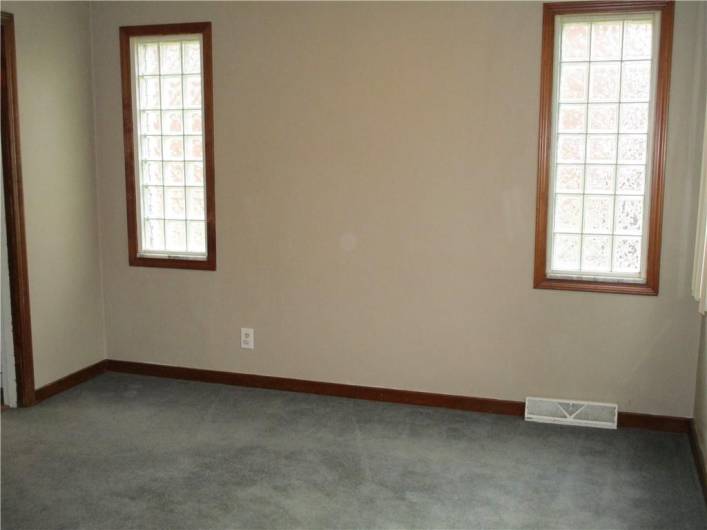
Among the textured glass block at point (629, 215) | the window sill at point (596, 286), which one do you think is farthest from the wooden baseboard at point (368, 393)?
the textured glass block at point (629, 215)

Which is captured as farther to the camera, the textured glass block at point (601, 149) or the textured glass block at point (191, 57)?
the textured glass block at point (191, 57)

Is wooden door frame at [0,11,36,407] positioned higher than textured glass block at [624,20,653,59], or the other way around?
textured glass block at [624,20,653,59]

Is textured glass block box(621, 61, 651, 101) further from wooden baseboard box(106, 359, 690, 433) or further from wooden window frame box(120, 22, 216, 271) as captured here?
wooden window frame box(120, 22, 216, 271)

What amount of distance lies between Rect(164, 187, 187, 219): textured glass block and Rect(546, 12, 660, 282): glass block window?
2303 mm

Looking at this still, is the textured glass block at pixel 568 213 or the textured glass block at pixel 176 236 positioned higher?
the textured glass block at pixel 568 213

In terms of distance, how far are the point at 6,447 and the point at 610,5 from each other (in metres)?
3.80

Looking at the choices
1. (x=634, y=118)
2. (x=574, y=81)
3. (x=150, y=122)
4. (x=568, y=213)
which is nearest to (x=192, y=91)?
(x=150, y=122)

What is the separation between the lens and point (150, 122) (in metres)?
4.35

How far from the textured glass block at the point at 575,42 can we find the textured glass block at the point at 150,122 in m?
2.52

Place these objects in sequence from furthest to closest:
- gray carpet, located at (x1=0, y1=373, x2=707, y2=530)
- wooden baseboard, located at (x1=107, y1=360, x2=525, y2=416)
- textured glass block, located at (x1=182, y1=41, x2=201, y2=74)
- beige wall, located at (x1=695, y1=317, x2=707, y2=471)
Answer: textured glass block, located at (x1=182, y1=41, x2=201, y2=74) → wooden baseboard, located at (x1=107, y1=360, x2=525, y2=416) → beige wall, located at (x1=695, y1=317, x2=707, y2=471) → gray carpet, located at (x1=0, y1=373, x2=707, y2=530)

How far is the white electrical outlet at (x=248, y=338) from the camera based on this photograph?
4262mm

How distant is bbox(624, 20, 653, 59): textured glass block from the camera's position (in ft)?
Result: 11.2

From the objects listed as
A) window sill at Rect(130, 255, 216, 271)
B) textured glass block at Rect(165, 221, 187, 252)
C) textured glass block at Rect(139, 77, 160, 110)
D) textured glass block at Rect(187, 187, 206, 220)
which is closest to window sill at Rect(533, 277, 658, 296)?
window sill at Rect(130, 255, 216, 271)

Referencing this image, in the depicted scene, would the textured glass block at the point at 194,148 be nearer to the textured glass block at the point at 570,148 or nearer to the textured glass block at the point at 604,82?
the textured glass block at the point at 570,148
